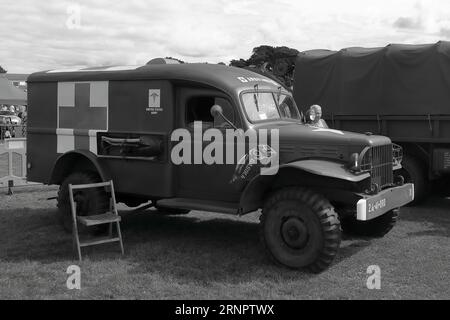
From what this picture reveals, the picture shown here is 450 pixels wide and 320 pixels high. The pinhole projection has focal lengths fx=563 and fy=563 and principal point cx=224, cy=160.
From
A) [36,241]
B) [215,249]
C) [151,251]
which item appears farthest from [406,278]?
[36,241]

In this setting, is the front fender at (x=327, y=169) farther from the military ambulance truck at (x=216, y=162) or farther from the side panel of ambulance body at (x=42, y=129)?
the side panel of ambulance body at (x=42, y=129)

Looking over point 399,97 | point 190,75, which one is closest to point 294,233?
point 190,75

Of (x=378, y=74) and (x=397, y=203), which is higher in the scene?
(x=378, y=74)

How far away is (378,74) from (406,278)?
5.00m

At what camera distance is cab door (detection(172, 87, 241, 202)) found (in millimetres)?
6328

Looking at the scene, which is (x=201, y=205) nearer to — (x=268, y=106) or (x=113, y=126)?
(x=268, y=106)

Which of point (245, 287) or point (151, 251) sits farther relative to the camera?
point (151, 251)

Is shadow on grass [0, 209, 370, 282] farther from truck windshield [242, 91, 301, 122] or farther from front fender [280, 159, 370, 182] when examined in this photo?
truck windshield [242, 91, 301, 122]

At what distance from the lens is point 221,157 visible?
20.7 ft

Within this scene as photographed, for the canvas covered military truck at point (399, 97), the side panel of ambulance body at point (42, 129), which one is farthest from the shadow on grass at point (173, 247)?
the canvas covered military truck at point (399, 97)

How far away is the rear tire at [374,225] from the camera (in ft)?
22.8

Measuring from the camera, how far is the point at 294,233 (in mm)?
5719

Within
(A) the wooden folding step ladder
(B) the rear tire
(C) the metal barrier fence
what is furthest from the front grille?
(C) the metal barrier fence
